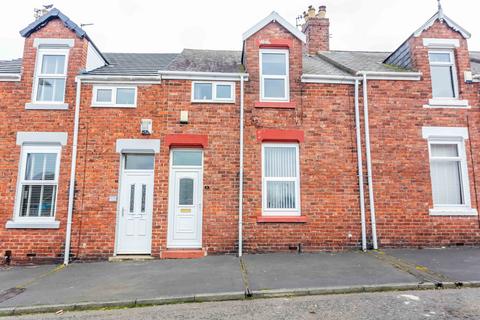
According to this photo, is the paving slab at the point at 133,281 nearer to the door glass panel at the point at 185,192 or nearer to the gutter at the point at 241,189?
the gutter at the point at 241,189

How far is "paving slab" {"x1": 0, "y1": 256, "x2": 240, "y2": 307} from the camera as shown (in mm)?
5434

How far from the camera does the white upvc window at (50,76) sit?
344 inches

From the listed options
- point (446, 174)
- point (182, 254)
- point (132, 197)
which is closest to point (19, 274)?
point (132, 197)

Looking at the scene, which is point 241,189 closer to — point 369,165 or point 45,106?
point 369,165

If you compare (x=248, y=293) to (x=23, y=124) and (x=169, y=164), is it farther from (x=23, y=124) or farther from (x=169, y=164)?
(x=23, y=124)

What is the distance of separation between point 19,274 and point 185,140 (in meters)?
4.97

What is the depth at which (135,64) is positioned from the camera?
34.3 feet

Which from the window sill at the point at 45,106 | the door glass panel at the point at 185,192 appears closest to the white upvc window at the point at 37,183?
the window sill at the point at 45,106

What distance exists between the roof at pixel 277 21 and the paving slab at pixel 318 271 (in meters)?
6.27

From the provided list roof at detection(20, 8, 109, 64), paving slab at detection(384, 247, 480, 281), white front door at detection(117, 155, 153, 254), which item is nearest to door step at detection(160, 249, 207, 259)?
white front door at detection(117, 155, 153, 254)

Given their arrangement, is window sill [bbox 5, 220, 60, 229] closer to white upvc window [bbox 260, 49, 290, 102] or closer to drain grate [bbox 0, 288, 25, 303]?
drain grate [bbox 0, 288, 25, 303]

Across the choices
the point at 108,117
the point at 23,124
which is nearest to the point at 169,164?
the point at 108,117

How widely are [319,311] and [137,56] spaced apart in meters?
10.9

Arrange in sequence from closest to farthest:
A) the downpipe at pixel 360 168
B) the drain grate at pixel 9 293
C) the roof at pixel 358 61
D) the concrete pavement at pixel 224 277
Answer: the concrete pavement at pixel 224 277
the drain grate at pixel 9 293
the downpipe at pixel 360 168
the roof at pixel 358 61
